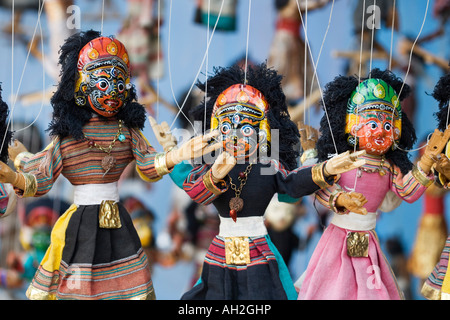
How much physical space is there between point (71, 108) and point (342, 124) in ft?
4.62

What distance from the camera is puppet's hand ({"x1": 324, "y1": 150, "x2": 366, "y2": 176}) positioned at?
10.3 ft

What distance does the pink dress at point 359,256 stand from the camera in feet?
11.0

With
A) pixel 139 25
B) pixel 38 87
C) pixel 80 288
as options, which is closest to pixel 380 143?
pixel 80 288

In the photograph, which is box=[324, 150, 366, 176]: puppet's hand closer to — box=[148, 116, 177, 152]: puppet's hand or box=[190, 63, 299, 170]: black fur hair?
box=[190, 63, 299, 170]: black fur hair

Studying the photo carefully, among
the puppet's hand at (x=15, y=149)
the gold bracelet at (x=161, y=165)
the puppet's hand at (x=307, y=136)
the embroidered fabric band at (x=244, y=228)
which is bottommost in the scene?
the embroidered fabric band at (x=244, y=228)

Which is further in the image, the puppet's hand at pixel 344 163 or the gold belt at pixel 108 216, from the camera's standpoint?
the gold belt at pixel 108 216

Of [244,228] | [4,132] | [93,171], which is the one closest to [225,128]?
[244,228]

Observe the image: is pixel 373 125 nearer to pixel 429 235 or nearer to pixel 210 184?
pixel 210 184

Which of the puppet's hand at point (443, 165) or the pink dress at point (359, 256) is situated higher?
the puppet's hand at point (443, 165)

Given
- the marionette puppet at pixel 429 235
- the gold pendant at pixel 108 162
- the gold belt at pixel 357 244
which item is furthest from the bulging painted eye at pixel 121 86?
the marionette puppet at pixel 429 235

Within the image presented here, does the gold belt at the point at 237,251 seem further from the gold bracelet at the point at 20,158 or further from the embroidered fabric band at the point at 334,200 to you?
the gold bracelet at the point at 20,158

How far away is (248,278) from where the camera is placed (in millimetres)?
3279

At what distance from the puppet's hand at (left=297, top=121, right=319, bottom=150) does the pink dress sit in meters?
0.39

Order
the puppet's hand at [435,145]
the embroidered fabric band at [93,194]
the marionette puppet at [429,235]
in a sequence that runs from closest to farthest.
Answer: the puppet's hand at [435,145]
the embroidered fabric band at [93,194]
the marionette puppet at [429,235]
